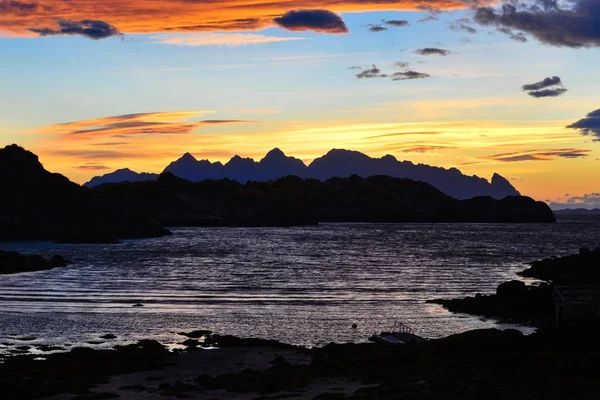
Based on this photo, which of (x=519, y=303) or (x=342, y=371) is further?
(x=519, y=303)

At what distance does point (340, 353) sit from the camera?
3894cm

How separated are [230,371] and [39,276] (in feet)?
189

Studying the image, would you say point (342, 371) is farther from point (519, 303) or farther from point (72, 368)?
point (519, 303)

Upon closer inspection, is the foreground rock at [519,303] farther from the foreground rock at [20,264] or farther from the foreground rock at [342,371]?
the foreground rock at [20,264]

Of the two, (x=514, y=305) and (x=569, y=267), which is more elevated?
(x=569, y=267)

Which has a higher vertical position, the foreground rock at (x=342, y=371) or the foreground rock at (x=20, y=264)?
the foreground rock at (x=20, y=264)

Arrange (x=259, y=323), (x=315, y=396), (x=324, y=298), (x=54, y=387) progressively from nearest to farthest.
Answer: (x=315, y=396), (x=54, y=387), (x=259, y=323), (x=324, y=298)

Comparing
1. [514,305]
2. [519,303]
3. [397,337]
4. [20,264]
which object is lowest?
Result: [397,337]

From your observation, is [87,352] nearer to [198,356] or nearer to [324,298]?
[198,356]

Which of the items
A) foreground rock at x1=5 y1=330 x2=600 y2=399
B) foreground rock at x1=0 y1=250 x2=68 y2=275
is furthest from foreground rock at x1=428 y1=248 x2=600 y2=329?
foreground rock at x1=0 y1=250 x2=68 y2=275

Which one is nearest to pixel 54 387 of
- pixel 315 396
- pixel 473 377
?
pixel 315 396

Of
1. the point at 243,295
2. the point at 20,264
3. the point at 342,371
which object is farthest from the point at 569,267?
the point at 20,264

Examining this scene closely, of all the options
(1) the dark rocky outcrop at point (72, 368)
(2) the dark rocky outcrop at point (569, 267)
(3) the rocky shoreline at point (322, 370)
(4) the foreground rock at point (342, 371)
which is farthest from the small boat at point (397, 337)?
(2) the dark rocky outcrop at point (569, 267)

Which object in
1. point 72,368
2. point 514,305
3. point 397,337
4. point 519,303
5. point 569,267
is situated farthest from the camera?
point 569,267
